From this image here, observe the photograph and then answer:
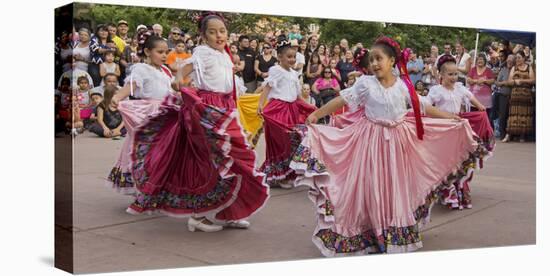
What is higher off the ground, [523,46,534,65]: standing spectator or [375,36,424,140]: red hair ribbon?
[523,46,534,65]: standing spectator

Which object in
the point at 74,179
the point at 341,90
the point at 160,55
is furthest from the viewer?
the point at 341,90

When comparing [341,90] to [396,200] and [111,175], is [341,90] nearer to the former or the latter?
[396,200]

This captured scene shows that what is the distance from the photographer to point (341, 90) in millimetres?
6020

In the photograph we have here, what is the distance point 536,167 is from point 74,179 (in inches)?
166

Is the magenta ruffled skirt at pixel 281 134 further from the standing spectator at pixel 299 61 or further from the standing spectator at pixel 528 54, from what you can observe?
the standing spectator at pixel 528 54

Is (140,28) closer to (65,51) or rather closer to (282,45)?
(65,51)

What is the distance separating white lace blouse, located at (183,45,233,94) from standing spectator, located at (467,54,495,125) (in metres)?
2.26

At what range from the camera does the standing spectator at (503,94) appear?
6887 mm

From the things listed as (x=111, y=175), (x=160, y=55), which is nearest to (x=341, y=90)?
(x=160, y=55)

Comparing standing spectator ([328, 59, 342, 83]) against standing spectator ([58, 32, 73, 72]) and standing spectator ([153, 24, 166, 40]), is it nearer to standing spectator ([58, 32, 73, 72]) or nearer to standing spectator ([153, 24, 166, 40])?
standing spectator ([153, 24, 166, 40])

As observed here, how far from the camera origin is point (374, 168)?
18.7 ft

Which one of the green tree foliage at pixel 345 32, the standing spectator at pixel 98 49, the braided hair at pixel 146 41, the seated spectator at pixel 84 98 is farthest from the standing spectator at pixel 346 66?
the seated spectator at pixel 84 98

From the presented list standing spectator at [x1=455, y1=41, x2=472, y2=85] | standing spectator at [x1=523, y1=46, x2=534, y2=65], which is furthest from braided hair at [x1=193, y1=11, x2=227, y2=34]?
standing spectator at [x1=523, y1=46, x2=534, y2=65]

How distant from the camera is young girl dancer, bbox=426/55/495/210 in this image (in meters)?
6.45
